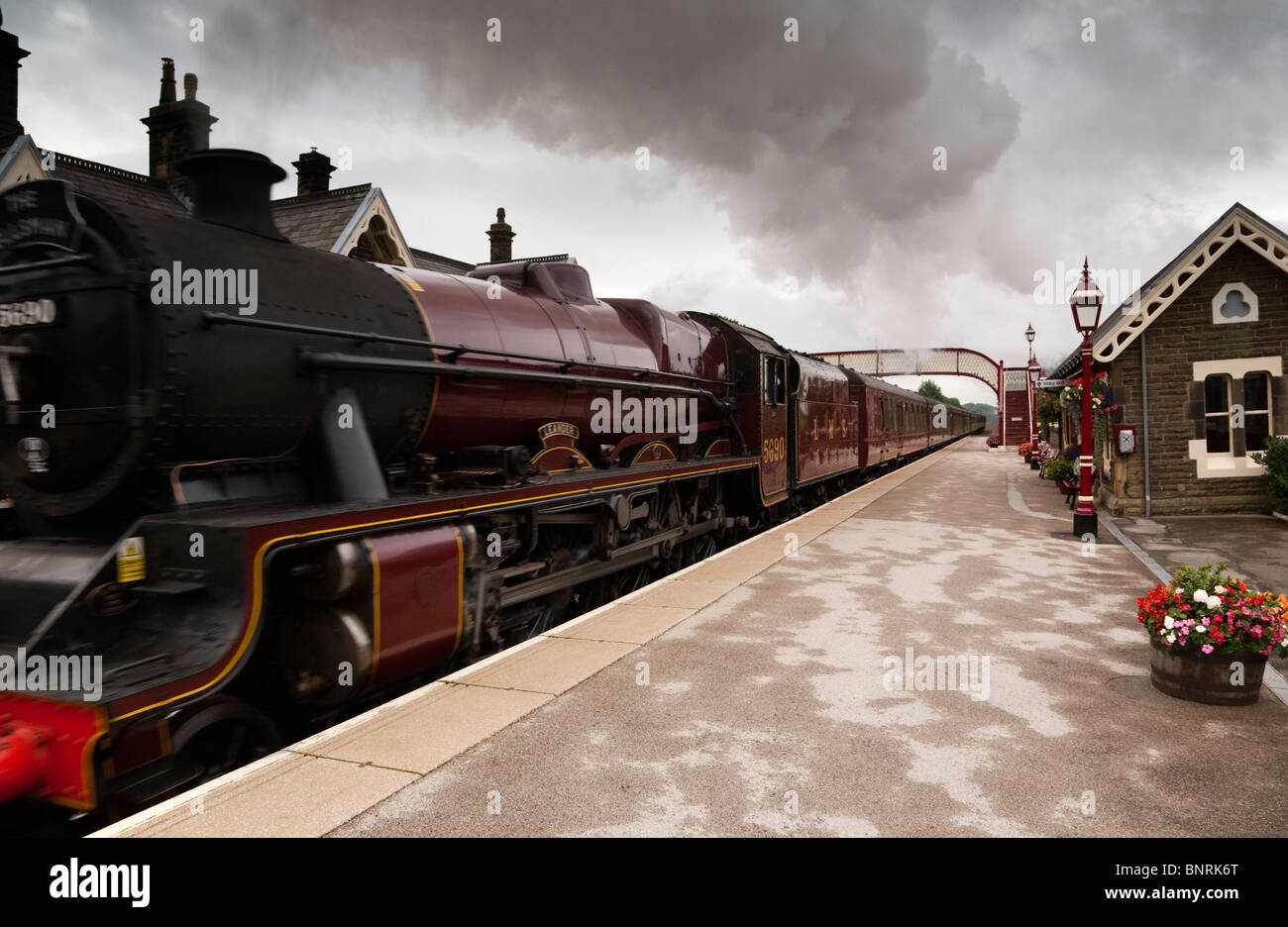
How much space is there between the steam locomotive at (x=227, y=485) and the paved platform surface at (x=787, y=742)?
41 centimetres

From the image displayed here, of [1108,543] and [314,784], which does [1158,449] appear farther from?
[314,784]

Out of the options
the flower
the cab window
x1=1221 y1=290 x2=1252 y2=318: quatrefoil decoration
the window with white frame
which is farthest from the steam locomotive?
x1=1221 y1=290 x2=1252 y2=318: quatrefoil decoration

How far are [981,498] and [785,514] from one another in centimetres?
503

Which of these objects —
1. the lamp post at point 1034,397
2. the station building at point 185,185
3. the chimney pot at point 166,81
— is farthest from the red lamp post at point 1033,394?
the chimney pot at point 166,81

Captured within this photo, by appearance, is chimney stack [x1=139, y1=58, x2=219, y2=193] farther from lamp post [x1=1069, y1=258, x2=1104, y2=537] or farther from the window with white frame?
the window with white frame

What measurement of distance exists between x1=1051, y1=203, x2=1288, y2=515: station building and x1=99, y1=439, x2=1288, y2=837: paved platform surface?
7.77 m

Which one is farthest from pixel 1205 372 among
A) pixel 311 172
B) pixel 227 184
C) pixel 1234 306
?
pixel 311 172

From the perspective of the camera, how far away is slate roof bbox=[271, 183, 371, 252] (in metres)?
13.0

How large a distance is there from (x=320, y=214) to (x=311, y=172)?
3022mm

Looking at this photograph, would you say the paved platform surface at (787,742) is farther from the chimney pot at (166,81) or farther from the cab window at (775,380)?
the chimney pot at (166,81)

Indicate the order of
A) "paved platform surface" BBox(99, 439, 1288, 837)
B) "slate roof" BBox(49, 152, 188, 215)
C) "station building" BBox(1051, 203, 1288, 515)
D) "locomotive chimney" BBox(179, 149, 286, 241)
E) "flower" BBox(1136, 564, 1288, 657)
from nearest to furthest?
"paved platform surface" BBox(99, 439, 1288, 837), "flower" BBox(1136, 564, 1288, 657), "locomotive chimney" BBox(179, 149, 286, 241), "slate roof" BBox(49, 152, 188, 215), "station building" BBox(1051, 203, 1288, 515)

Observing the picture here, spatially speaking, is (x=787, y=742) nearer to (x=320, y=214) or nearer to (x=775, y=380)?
(x=775, y=380)

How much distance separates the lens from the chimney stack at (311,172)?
16125mm

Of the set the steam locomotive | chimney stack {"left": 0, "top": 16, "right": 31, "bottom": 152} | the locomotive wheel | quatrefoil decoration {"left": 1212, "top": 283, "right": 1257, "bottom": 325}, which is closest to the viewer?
the steam locomotive
